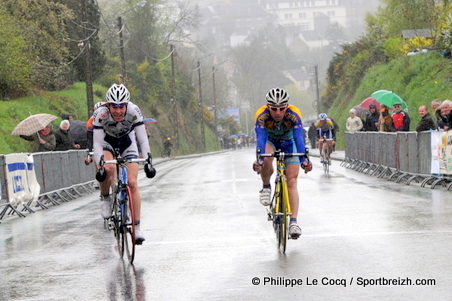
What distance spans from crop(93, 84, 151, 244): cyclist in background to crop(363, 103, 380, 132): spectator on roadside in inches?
697

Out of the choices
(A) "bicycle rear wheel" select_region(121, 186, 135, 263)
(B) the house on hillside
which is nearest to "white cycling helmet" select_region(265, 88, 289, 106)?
(A) "bicycle rear wheel" select_region(121, 186, 135, 263)

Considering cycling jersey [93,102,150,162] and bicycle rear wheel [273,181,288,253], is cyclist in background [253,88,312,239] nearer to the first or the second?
bicycle rear wheel [273,181,288,253]

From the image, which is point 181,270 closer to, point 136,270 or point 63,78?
point 136,270

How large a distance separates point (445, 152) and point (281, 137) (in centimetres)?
836

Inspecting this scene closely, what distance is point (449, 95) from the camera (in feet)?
119

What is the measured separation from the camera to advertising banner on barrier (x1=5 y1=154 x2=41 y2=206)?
17.6 m

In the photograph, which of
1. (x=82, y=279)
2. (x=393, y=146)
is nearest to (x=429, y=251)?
(x=82, y=279)

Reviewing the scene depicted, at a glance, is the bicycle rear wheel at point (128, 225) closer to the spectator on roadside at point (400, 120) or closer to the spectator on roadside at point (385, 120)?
the spectator on roadside at point (400, 120)

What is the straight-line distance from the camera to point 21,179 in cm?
1836

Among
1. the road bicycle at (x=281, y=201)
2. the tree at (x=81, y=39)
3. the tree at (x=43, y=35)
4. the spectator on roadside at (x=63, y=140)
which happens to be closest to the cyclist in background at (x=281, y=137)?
the road bicycle at (x=281, y=201)

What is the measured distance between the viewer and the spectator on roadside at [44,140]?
22.4 meters

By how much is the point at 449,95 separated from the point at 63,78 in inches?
968

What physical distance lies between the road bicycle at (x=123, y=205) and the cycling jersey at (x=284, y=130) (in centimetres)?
146

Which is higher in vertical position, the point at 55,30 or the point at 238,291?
the point at 55,30
